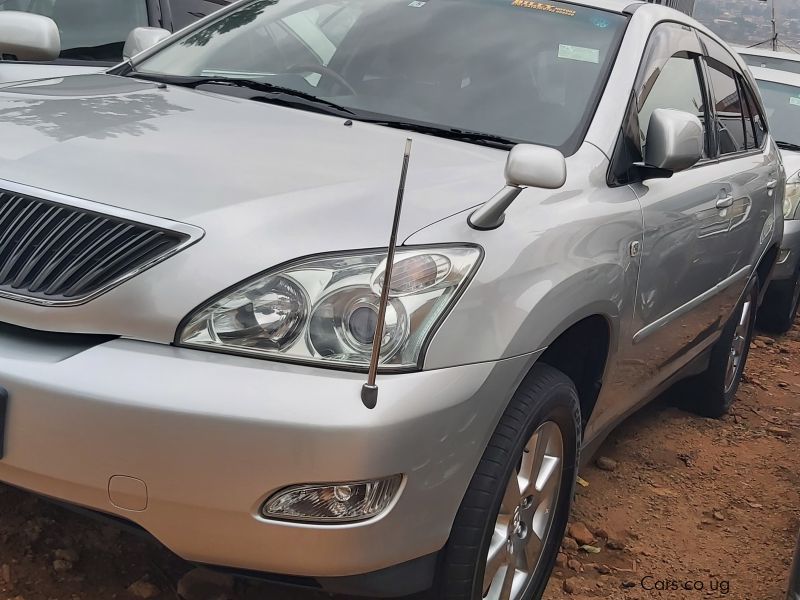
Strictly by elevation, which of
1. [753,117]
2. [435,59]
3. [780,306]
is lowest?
[780,306]

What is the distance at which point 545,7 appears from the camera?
3.24 meters

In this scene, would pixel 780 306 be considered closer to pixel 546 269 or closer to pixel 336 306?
pixel 546 269

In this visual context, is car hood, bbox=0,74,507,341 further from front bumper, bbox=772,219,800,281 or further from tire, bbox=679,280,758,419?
front bumper, bbox=772,219,800,281

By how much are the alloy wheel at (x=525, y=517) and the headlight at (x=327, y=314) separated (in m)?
0.50

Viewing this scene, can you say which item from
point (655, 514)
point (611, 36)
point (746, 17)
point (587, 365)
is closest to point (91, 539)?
point (587, 365)

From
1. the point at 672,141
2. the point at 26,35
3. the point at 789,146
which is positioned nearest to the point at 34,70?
the point at 26,35

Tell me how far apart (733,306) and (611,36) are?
154cm

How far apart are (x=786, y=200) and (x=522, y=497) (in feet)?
15.2

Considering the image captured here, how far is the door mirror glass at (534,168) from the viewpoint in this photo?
6.95ft

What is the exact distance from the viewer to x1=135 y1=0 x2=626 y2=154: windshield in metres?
2.86

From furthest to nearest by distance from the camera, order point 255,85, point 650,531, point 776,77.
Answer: point 776,77 < point 650,531 < point 255,85

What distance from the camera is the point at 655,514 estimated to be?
3.49 meters

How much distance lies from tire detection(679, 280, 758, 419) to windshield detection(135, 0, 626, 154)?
5.60 feet

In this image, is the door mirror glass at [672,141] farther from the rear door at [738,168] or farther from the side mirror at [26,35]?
the side mirror at [26,35]
